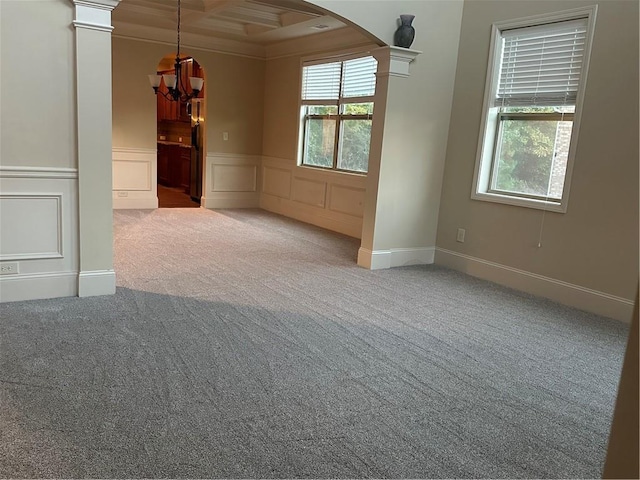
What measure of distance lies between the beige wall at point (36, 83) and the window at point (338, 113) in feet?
12.1

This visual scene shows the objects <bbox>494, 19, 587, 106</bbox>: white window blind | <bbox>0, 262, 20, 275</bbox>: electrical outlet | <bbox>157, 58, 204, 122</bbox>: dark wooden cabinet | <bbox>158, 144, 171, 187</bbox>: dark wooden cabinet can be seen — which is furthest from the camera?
<bbox>158, 144, 171, 187</bbox>: dark wooden cabinet

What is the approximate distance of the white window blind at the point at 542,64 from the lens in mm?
4234

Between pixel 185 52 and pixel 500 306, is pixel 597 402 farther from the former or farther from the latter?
pixel 185 52

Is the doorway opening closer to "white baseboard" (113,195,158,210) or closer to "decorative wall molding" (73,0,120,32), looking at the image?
"white baseboard" (113,195,158,210)

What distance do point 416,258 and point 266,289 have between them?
1890 mm

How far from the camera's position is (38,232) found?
3605 millimetres

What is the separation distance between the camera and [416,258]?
17.8 ft

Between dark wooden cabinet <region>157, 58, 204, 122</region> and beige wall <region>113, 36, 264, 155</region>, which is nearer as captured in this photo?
beige wall <region>113, 36, 264, 155</region>

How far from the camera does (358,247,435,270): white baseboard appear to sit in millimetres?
5152

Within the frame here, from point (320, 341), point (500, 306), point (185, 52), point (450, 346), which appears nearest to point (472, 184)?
point (500, 306)

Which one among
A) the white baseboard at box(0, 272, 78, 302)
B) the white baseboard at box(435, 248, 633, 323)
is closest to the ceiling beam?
the white baseboard at box(435, 248, 633, 323)

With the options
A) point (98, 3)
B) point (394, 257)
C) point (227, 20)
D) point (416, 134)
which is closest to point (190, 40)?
point (227, 20)

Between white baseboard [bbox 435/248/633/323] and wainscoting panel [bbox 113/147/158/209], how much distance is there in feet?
15.7

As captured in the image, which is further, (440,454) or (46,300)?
(46,300)
